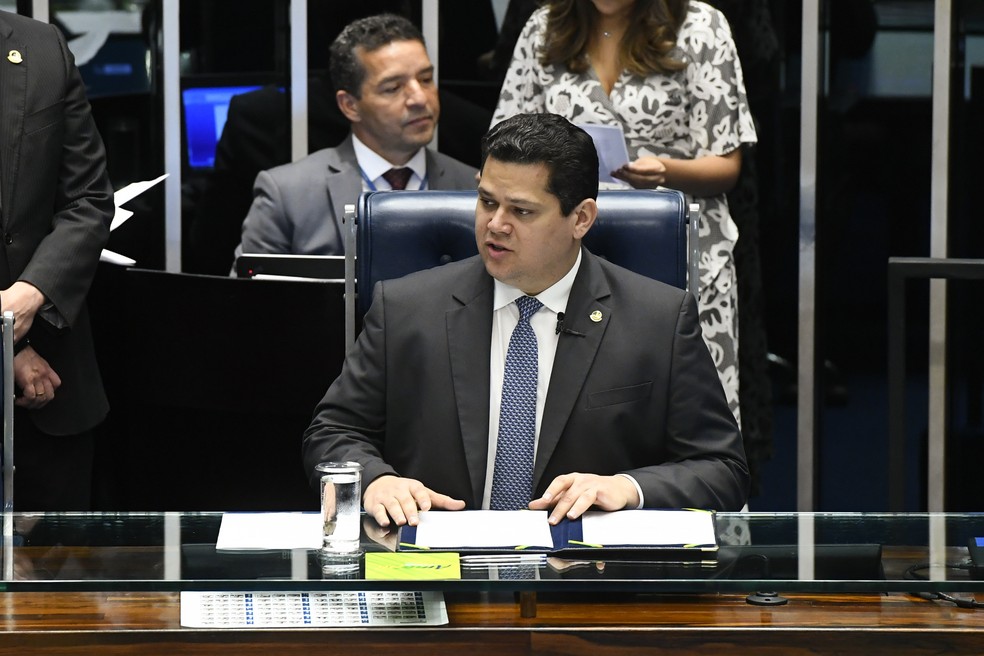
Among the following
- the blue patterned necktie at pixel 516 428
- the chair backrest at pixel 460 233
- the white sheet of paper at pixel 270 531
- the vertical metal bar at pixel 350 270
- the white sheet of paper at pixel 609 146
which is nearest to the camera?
the white sheet of paper at pixel 270 531

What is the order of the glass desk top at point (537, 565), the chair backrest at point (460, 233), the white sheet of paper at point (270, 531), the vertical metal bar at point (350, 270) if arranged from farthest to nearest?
the vertical metal bar at point (350, 270) < the chair backrest at point (460, 233) < the white sheet of paper at point (270, 531) < the glass desk top at point (537, 565)

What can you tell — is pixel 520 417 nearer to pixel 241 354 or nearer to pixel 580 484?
pixel 580 484

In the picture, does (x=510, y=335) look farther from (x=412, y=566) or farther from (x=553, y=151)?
A: (x=412, y=566)

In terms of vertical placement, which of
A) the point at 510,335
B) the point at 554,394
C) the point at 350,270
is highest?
the point at 350,270

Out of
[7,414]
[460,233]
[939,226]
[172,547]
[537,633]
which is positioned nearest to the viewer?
[537,633]

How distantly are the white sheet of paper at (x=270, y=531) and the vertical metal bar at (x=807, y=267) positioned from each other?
2.81 metres

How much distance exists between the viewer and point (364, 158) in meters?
3.97

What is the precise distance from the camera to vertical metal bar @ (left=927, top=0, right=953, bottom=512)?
4.55m

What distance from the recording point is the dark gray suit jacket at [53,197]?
10.7ft

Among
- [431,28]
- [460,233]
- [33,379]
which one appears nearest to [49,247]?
[33,379]

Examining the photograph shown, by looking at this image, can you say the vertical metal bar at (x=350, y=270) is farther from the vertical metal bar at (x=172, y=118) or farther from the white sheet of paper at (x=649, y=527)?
the vertical metal bar at (x=172, y=118)

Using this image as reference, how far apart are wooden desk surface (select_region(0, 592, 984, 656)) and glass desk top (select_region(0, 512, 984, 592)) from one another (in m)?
0.06

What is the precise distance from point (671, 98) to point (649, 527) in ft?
6.14

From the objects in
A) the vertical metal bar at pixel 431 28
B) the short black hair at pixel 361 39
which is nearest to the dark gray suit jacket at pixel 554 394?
the short black hair at pixel 361 39
